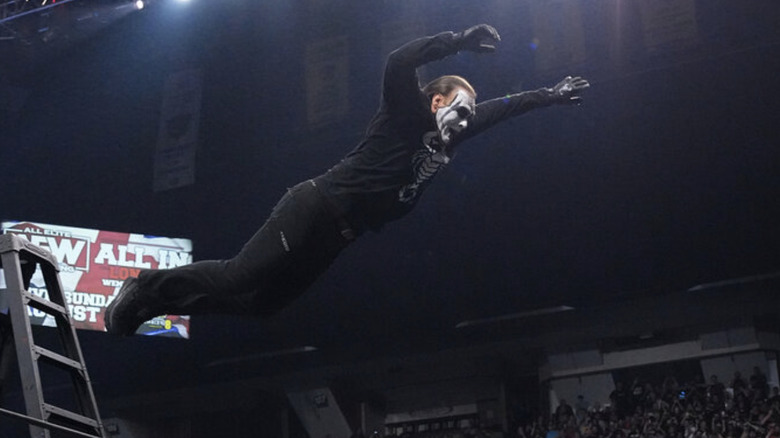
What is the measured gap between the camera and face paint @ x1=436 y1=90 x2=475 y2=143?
4398 mm

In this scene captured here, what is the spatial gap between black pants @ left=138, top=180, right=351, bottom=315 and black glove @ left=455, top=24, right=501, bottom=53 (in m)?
Answer: 0.97

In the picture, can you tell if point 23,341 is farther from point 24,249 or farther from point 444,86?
point 444,86

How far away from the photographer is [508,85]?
13578 mm

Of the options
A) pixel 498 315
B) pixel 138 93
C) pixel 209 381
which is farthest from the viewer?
pixel 209 381

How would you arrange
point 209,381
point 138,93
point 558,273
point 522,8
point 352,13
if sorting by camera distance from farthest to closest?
point 209,381 < point 558,273 < point 138,93 < point 352,13 < point 522,8

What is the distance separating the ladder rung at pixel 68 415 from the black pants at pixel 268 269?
65 cm

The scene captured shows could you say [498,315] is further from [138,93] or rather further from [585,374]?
[138,93]

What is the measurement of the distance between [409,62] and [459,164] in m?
11.5

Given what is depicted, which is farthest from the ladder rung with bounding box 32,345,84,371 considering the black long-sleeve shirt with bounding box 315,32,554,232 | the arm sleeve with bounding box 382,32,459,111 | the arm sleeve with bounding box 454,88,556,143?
the arm sleeve with bounding box 454,88,556,143

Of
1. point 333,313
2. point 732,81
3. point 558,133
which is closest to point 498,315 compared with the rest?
point 333,313

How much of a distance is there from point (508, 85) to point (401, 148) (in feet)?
31.1

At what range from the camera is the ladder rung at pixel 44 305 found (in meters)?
4.46

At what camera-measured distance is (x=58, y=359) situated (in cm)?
455

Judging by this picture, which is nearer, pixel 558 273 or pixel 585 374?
pixel 558 273
